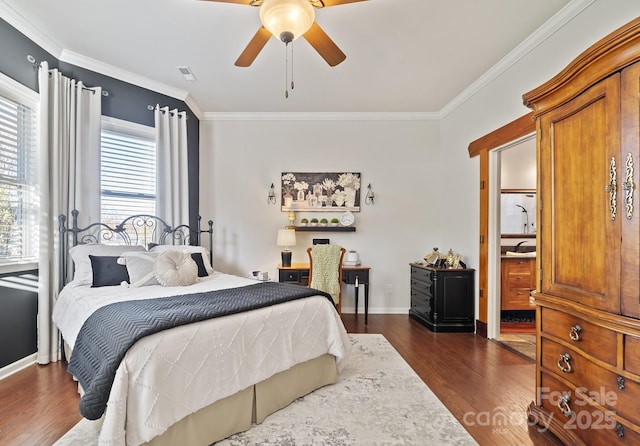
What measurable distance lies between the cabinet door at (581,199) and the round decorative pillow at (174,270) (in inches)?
108

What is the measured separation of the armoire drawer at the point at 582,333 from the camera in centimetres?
150

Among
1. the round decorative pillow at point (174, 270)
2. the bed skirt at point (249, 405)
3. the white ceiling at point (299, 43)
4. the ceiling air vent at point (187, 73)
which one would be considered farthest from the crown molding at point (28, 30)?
the bed skirt at point (249, 405)

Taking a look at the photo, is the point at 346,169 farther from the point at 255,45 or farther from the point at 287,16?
the point at 287,16

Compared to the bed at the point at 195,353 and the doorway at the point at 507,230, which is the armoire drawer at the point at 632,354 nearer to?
the bed at the point at 195,353

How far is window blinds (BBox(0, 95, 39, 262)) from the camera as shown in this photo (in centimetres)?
268

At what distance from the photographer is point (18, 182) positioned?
2801 millimetres

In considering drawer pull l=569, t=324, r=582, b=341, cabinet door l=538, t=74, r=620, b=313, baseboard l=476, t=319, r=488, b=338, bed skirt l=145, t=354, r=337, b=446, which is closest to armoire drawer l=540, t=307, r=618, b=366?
drawer pull l=569, t=324, r=582, b=341

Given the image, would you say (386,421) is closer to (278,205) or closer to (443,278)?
(443,278)

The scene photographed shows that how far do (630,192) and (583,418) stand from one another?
1186 mm

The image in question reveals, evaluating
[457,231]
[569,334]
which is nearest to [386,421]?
[569,334]

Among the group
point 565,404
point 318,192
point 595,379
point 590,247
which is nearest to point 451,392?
→ point 565,404

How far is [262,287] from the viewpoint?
2604 millimetres

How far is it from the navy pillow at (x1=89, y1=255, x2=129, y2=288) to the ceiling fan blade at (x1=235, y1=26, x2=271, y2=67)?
2066 mm

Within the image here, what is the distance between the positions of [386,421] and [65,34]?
4.18 m
